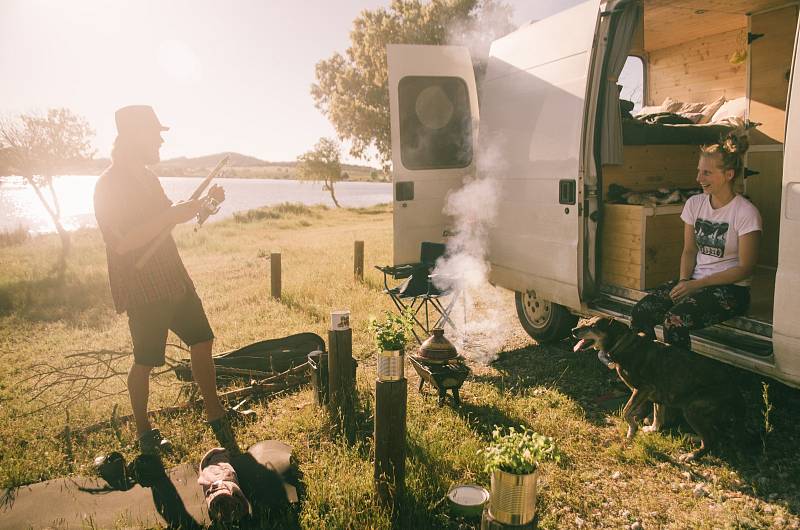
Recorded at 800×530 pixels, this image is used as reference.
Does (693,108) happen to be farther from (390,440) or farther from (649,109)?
(390,440)

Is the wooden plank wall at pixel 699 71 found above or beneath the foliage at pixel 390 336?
above

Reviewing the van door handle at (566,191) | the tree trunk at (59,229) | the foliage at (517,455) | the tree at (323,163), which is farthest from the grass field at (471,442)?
the tree at (323,163)

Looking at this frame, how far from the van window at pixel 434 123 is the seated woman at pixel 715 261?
268 centimetres

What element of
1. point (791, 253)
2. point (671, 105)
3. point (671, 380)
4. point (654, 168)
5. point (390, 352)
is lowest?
point (671, 380)

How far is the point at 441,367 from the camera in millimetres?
4070

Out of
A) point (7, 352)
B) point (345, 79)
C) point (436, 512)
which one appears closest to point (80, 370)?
point (7, 352)

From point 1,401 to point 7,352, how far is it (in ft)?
5.77

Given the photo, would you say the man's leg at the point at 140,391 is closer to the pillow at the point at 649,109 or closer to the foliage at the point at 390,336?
the foliage at the point at 390,336

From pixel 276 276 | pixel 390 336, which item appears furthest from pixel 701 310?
pixel 276 276

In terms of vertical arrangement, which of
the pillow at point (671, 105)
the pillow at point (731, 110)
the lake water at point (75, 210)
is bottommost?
the lake water at point (75, 210)

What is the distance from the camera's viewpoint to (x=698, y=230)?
365cm

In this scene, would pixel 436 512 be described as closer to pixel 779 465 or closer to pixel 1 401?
pixel 779 465

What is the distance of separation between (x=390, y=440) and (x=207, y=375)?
160cm

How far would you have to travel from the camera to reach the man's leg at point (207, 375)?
11.9 ft
